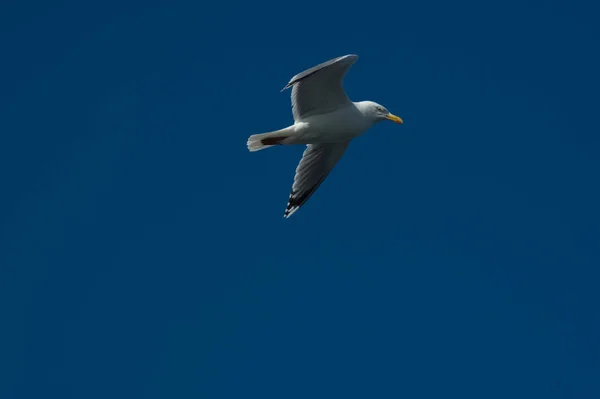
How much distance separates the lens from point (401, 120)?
11.7m

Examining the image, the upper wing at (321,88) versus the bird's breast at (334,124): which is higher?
the upper wing at (321,88)

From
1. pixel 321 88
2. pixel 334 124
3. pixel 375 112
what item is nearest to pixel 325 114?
pixel 334 124

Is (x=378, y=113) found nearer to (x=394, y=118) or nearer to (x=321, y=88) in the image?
(x=394, y=118)

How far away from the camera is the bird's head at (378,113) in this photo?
1138 cm

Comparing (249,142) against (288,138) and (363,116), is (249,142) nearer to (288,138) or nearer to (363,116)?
(288,138)

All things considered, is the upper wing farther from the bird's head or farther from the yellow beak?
the yellow beak

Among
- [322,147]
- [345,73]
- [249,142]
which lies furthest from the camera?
[322,147]

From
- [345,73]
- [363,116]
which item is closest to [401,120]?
[363,116]

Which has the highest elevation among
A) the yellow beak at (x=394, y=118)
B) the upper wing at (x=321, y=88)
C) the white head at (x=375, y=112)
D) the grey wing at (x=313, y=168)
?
the upper wing at (x=321, y=88)

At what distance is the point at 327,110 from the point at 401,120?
100cm

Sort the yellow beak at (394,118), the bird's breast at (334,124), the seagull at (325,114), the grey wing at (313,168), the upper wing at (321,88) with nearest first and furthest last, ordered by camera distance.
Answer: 1. the upper wing at (321,88)
2. the seagull at (325,114)
3. the bird's breast at (334,124)
4. the yellow beak at (394,118)
5. the grey wing at (313,168)

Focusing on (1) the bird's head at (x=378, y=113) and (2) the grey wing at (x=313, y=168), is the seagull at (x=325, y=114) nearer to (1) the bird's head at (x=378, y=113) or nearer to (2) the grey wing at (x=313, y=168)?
(1) the bird's head at (x=378, y=113)

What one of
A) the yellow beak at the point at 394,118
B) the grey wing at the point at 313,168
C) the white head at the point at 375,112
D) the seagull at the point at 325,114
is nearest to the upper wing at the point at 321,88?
the seagull at the point at 325,114

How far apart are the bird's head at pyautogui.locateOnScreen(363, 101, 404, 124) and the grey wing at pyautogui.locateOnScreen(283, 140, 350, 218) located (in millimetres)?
680
